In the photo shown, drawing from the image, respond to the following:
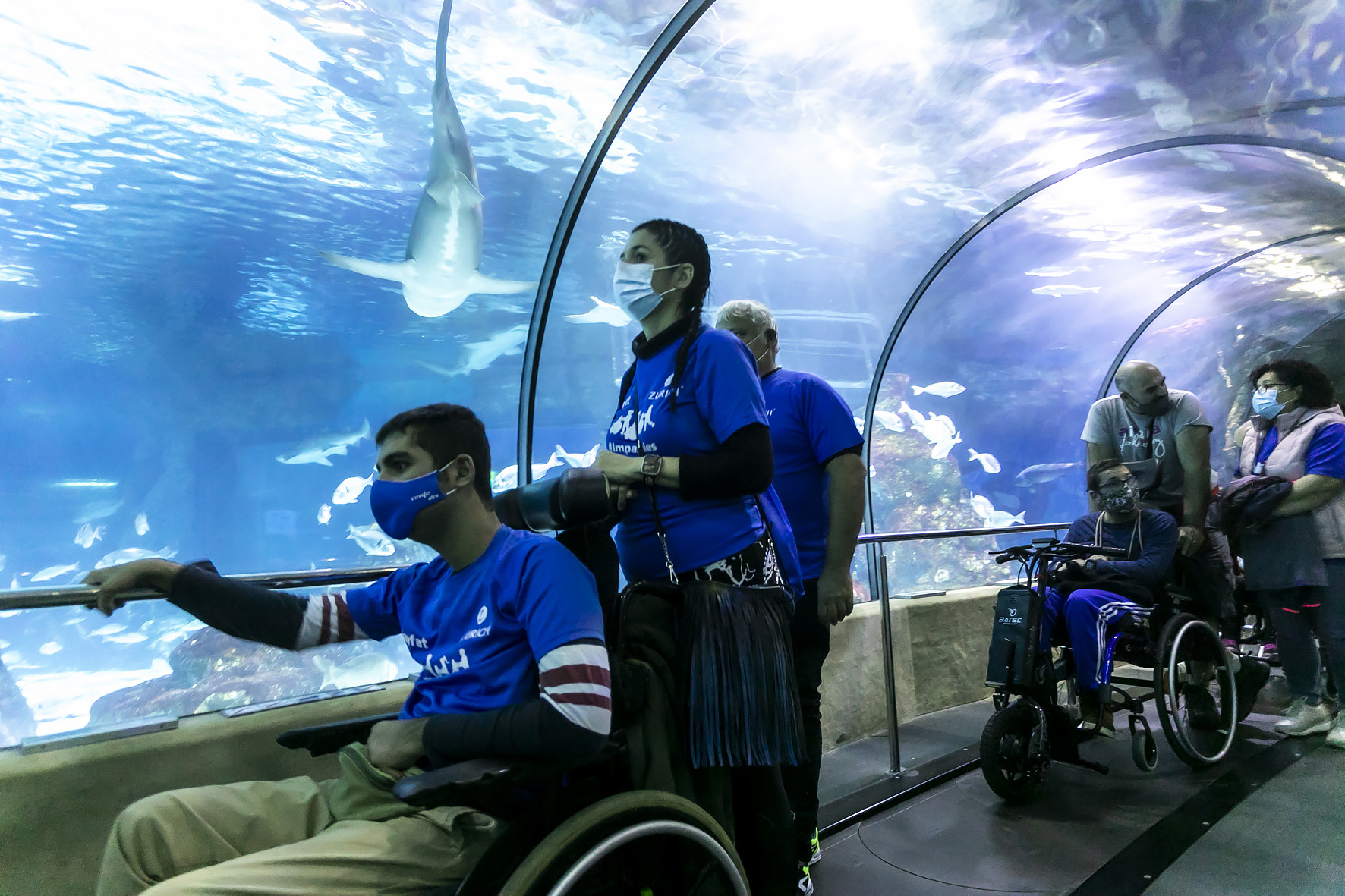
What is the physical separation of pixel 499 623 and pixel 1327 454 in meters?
4.13

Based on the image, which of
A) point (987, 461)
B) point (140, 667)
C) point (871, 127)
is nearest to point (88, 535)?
point (140, 667)

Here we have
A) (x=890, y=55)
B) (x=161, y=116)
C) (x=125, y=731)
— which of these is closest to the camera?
(x=125, y=731)

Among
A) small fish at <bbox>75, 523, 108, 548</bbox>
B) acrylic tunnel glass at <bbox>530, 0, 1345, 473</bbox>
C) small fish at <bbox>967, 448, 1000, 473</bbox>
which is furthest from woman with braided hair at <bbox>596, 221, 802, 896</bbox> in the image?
small fish at <bbox>967, 448, 1000, 473</bbox>

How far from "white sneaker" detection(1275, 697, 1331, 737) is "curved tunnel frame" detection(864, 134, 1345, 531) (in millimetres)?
2335

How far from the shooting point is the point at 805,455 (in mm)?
2152

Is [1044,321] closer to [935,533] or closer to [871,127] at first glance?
[871,127]

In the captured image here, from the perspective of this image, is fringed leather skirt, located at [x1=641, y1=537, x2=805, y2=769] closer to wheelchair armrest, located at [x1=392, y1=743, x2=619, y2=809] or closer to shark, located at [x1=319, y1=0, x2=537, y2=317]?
wheelchair armrest, located at [x1=392, y1=743, x2=619, y2=809]

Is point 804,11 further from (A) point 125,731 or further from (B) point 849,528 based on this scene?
(A) point 125,731

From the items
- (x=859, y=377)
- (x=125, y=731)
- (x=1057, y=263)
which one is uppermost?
(x=1057, y=263)

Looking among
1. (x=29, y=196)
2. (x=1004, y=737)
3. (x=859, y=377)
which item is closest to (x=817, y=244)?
(x=859, y=377)

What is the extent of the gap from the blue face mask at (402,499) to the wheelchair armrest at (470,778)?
46 cm

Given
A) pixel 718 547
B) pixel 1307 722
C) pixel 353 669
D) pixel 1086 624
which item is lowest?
pixel 353 669

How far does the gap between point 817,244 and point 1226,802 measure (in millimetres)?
4966

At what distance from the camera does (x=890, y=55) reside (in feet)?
13.5
